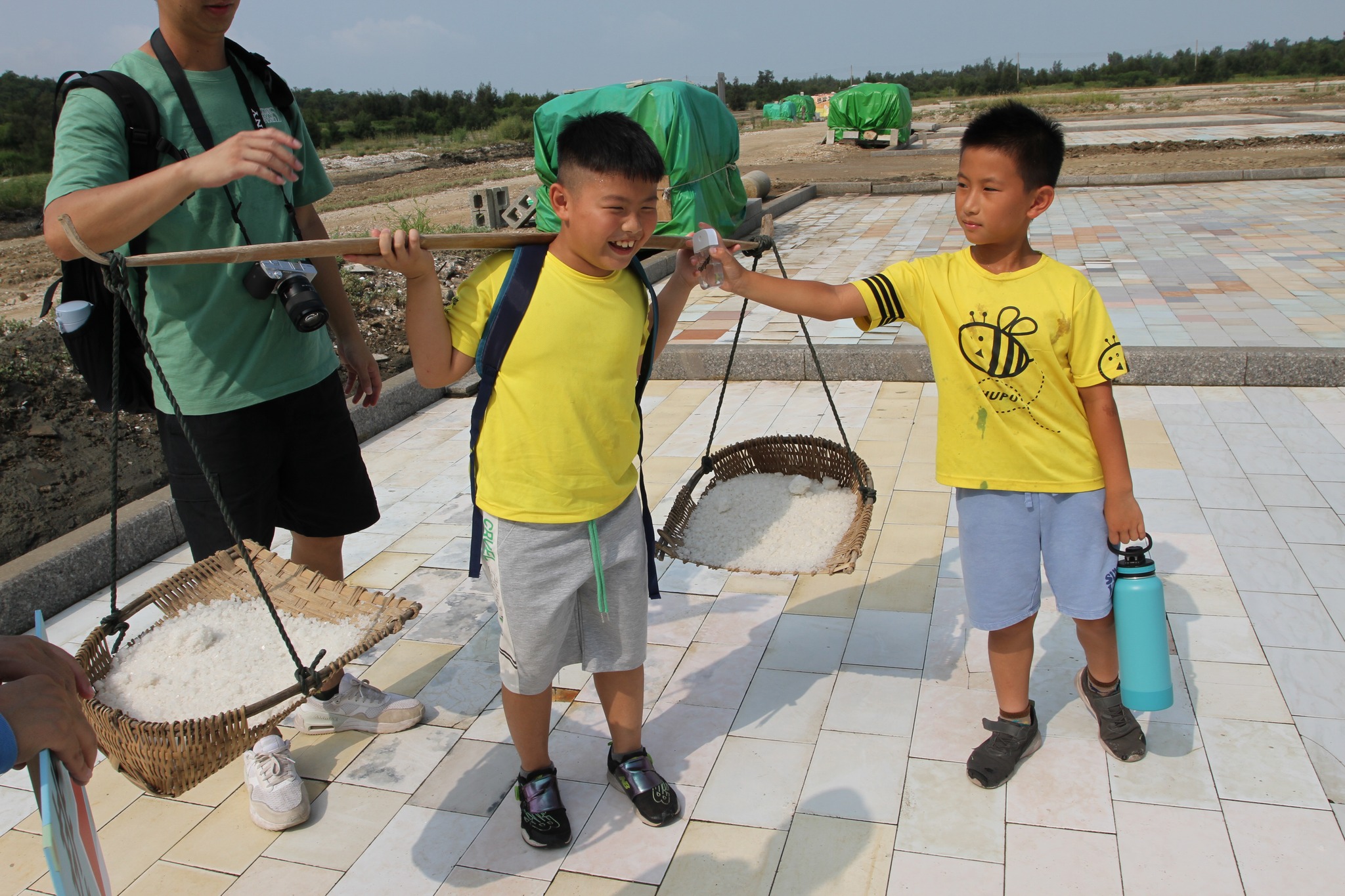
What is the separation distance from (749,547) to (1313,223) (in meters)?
9.80

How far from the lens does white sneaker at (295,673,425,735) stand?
9.45ft

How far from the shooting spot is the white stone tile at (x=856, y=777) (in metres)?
2.46

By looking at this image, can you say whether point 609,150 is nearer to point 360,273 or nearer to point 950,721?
point 950,721

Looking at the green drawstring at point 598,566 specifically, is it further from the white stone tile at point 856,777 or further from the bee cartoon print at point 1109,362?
the bee cartoon print at point 1109,362

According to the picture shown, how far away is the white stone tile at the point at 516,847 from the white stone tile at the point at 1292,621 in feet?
6.99

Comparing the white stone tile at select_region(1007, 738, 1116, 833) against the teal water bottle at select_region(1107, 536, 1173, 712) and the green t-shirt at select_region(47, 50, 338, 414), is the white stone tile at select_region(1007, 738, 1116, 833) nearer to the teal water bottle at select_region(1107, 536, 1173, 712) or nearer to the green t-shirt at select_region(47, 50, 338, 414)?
the teal water bottle at select_region(1107, 536, 1173, 712)

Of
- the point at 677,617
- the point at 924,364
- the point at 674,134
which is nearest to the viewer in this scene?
the point at 677,617

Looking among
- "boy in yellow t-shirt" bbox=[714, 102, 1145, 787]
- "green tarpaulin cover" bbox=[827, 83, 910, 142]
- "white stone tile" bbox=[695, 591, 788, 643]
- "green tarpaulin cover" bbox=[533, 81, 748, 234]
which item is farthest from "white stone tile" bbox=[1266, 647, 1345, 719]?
"green tarpaulin cover" bbox=[827, 83, 910, 142]

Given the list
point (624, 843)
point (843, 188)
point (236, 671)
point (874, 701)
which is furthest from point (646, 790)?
point (843, 188)

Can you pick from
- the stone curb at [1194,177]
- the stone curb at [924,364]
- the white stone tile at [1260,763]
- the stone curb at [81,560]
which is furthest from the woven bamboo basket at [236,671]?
the stone curb at [1194,177]

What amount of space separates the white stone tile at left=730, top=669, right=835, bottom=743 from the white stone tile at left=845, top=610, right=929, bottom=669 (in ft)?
0.60

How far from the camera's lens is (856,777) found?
2572mm

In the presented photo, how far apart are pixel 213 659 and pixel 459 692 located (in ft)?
3.00

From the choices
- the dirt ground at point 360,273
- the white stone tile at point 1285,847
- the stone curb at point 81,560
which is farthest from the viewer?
the dirt ground at point 360,273
